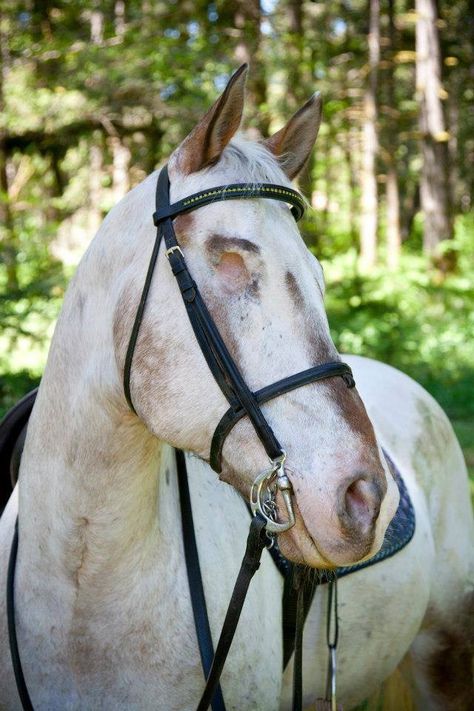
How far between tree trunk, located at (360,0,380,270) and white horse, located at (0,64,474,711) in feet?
51.4

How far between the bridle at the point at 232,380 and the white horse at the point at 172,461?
0.9 inches

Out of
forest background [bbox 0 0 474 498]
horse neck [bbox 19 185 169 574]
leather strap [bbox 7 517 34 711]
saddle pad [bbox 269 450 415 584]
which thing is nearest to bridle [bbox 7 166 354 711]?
horse neck [bbox 19 185 169 574]

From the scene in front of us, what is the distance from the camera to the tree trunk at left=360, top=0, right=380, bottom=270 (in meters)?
18.5

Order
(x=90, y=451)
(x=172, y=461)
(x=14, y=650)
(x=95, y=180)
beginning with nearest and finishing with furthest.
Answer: (x=90, y=451) < (x=14, y=650) < (x=172, y=461) < (x=95, y=180)

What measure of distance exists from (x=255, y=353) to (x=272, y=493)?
0.32 m

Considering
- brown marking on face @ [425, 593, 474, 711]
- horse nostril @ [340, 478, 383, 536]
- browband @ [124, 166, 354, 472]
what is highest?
browband @ [124, 166, 354, 472]

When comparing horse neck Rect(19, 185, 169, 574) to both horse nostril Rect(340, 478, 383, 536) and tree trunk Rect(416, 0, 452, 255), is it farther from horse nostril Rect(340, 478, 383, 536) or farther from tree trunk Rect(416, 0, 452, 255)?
tree trunk Rect(416, 0, 452, 255)

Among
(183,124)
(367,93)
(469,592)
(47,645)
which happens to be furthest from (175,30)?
(47,645)

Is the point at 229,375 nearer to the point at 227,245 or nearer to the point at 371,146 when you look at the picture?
the point at 227,245

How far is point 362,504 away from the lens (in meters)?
1.70

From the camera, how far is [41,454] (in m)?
2.29

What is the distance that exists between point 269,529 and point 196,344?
465 mm

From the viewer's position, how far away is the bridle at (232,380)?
1.76 metres

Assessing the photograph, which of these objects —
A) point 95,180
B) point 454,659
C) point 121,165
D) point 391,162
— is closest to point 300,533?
point 454,659
